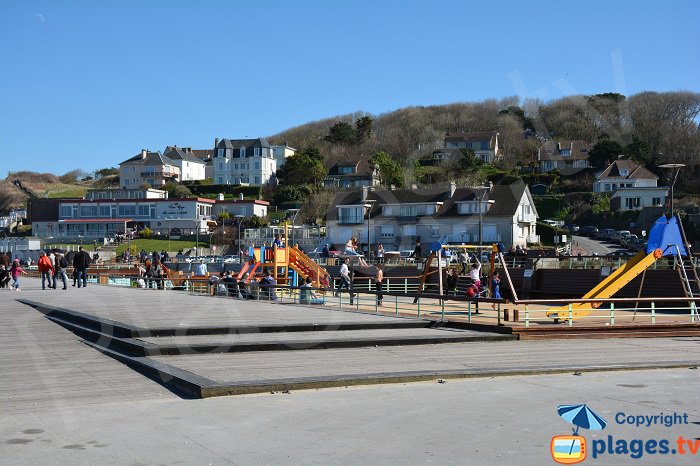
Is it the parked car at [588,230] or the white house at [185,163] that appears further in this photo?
the white house at [185,163]

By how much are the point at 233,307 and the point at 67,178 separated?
17846cm

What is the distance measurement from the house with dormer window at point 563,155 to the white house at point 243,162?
4551 centimetres

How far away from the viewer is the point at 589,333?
790 inches

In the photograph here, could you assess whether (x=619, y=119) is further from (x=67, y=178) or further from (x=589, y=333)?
(x=67, y=178)

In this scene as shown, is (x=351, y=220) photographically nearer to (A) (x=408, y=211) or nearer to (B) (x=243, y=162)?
(A) (x=408, y=211)

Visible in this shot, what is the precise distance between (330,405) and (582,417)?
3.21 m

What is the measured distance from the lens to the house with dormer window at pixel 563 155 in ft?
364

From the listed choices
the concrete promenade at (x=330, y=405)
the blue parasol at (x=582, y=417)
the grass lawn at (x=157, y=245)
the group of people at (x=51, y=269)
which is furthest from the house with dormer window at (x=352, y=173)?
the blue parasol at (x=582, y=417)

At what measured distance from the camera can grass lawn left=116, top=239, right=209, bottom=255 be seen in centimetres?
8738

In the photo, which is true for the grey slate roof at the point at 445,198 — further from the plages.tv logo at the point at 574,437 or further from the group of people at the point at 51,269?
the plages.tv logo at the point at 574,437

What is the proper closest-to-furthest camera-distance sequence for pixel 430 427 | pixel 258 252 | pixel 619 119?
pixel 430 427
pixel 258 252
pixel 619 119

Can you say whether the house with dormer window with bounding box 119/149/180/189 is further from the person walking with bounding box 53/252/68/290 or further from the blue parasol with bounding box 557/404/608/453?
the blue parasol with bounding box 557/404/608/453

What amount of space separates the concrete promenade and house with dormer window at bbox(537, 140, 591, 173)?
9721cm

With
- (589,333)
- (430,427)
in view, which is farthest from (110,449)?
(589,333)
